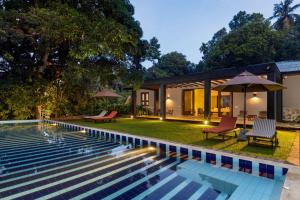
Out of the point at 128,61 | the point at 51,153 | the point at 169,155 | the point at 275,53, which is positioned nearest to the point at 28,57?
the point at 128,61

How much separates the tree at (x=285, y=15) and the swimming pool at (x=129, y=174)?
3178cm

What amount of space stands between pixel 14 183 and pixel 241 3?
118 ft

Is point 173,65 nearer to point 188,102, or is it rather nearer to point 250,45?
point 250,45

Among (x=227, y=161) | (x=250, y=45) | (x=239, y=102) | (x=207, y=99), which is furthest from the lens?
(x=250, y=45)

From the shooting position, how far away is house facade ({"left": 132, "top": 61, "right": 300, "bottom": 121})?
11398mm

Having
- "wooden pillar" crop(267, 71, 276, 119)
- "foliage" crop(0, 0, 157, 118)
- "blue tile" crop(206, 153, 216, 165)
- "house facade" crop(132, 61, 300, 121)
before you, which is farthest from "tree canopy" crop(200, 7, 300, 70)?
"blue tile" crop(206, 153, 216, 165)

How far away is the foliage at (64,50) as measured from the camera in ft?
36.7

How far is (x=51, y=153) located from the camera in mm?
7434

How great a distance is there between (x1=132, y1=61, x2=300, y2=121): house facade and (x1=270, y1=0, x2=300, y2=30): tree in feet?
65.3

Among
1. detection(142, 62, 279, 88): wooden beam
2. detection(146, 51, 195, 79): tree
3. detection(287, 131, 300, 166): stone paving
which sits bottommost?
detection(287, 131, 300, 166): stone paving

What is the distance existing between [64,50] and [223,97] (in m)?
12.9

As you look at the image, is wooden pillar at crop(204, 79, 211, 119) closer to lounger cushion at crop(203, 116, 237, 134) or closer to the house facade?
the house facade

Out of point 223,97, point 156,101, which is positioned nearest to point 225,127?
point 223,97

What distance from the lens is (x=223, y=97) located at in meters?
19.0
